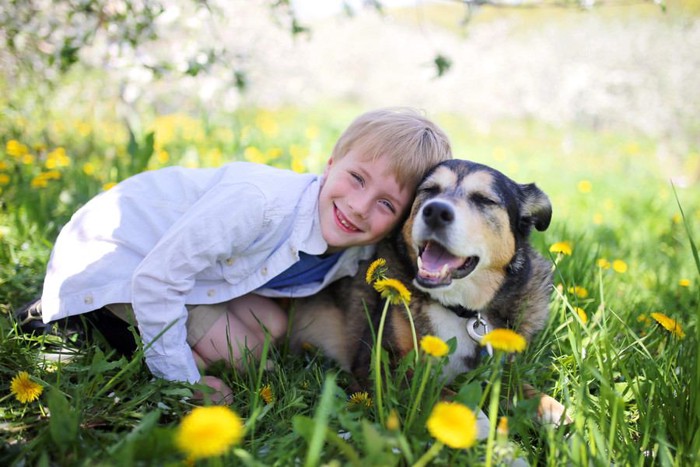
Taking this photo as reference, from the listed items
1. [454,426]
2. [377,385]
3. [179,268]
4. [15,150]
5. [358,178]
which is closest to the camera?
[454,426]

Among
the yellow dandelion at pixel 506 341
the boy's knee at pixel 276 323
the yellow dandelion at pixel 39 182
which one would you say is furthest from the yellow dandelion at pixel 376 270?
the yellow dandelion at pixel 39 182

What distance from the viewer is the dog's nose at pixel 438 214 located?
7.37 ft

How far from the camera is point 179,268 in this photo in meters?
2.29

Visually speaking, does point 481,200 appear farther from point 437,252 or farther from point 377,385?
point 377,385

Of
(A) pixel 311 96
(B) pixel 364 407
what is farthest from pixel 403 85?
(B) pixel 364 407

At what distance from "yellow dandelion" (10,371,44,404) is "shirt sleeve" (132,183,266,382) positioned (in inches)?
17.3

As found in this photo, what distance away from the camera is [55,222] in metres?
3.65

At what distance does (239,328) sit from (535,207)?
1.62 m

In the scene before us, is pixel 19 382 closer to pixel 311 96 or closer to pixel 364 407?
pixel 364 407

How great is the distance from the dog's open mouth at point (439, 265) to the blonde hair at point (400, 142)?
377 millimetres

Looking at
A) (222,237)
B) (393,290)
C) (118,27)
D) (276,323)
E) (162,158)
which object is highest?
(118,27)

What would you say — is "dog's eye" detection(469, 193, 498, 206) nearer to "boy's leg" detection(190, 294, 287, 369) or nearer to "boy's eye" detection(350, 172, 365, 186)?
"boy's eye" detection(350, 172, 365, 186)

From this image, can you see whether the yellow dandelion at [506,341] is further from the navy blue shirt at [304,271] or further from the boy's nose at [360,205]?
the navy blue shirt at [304,271]

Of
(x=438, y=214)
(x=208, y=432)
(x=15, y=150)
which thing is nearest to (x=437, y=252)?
(x=438, y=214)
